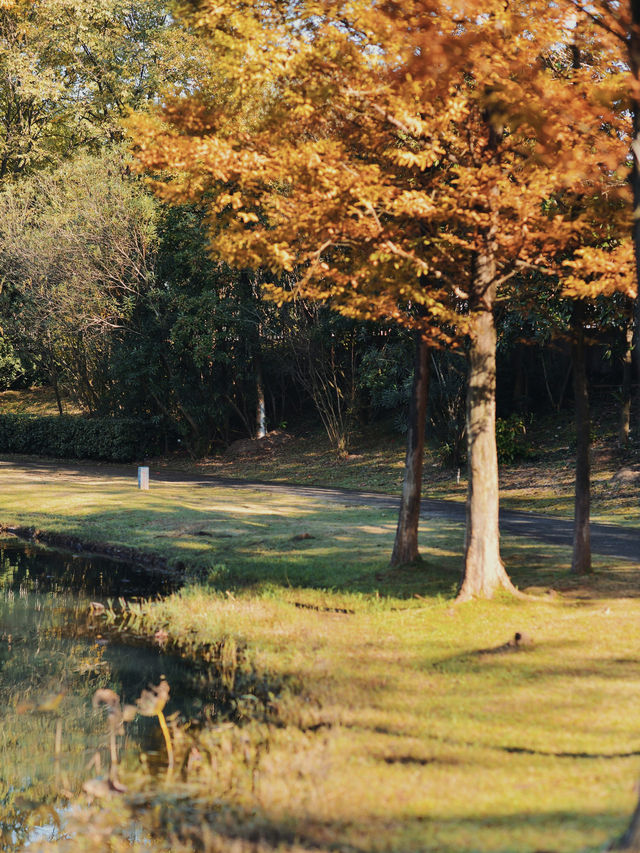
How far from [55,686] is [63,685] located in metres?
0.07

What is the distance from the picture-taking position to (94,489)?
2462 centimetres

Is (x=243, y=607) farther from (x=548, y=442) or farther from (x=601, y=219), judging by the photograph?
(x=548, y=442)

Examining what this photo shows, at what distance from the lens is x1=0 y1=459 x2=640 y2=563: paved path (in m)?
15.3

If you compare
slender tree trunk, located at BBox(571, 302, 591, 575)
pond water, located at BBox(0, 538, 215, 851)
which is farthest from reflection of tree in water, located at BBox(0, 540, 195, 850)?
slender tree trunk, located at BBox(571, 302, 591, 575)

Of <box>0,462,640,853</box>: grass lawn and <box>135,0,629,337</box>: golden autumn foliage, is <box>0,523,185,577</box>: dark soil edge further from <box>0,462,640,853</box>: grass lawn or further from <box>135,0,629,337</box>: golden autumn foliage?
<box>135,0,629,337</box>: golden autumn foliage

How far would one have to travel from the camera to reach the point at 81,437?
35.3 meters

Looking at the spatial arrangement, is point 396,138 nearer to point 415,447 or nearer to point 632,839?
point 415,447

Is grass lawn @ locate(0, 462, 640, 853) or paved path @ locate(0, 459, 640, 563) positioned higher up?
paved path @ locate(0, 459, 640, 563)

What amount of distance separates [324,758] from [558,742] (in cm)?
162

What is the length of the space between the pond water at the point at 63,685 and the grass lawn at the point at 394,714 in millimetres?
406

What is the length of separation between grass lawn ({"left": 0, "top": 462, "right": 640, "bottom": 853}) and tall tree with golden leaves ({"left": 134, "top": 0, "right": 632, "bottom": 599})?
4.73 ft

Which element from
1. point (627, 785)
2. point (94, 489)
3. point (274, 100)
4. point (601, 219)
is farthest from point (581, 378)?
point (94, 489)

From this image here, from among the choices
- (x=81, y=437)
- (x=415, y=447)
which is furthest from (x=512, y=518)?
(x=81, y=437)

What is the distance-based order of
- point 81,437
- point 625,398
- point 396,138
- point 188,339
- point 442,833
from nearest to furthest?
point 442,833, point 396,138, point 625,398, point 188,339, point 81,437
